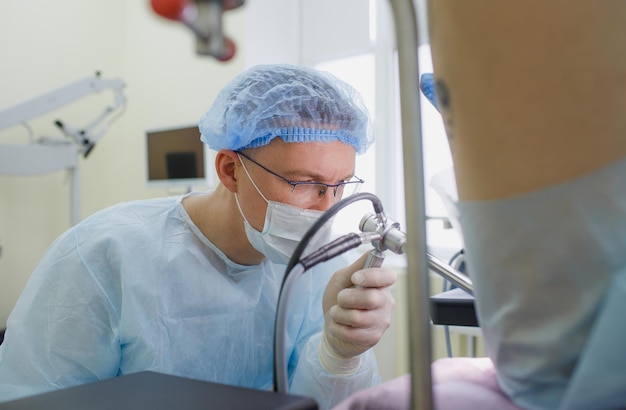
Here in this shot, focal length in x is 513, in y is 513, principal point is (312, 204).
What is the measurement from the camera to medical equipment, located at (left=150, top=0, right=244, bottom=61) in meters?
0.31

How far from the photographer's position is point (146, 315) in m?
1.04

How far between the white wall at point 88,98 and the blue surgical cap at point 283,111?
163 cm

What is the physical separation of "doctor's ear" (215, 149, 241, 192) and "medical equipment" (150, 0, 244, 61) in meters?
0.82

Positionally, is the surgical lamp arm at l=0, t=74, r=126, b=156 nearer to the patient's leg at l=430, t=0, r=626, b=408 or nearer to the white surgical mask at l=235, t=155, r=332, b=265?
the white surgical mask at l=235, t=155, r=332, b=265

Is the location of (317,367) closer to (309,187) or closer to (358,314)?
(358,314)

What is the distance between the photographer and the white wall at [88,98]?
2922mm

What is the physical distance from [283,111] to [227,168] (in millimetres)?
199

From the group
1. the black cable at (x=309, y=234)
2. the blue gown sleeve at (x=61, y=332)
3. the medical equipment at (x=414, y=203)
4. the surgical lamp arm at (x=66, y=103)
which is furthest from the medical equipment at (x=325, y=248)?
the surgical lamp arm at (x=66, y=103)

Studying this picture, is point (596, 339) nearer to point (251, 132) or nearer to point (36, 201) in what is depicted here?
point (251, 132)

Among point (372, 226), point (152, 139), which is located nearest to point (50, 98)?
point (152, 139)

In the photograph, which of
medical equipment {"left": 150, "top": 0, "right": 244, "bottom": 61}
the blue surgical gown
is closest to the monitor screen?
the blue surgical gown

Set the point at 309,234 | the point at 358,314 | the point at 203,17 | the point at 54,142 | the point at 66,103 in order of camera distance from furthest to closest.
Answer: the point at 54,142 → the point at 66,103 → the point at 358,314 → the point at 309,234 → the point at 203,17

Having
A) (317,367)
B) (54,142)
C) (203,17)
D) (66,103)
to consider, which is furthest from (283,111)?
(54,142)

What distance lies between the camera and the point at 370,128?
1.25m
